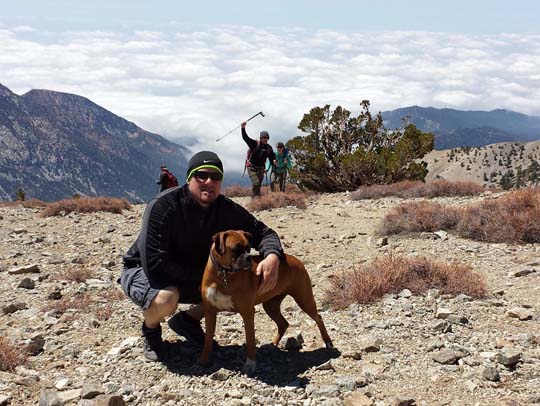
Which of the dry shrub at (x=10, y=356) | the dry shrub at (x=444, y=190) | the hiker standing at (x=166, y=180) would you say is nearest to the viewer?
the dry shrub at (x=10, y=356)

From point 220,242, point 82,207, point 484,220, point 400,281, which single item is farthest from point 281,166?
point 220,242

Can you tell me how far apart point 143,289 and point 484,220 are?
7736mm

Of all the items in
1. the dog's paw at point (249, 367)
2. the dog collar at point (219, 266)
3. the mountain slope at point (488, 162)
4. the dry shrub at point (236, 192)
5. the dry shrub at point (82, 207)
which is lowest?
the mountain slope at point (488, 162)

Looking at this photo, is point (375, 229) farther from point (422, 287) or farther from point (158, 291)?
point (158, 291)

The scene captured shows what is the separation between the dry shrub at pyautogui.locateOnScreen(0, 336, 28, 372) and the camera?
4.89 metres

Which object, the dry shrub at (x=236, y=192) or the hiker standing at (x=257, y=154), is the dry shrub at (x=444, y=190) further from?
the dry shrub at (x=236, y=192)

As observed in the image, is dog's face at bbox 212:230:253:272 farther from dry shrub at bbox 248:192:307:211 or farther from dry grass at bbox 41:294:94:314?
dry shrub at bbox 248:192:307:211

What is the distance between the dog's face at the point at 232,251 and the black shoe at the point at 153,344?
1.35 metres

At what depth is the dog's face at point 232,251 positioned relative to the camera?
4137 mm

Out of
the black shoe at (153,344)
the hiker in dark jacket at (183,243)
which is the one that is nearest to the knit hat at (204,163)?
the hiker in dark jacket at (183,243)

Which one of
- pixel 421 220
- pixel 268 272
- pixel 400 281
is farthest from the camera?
pixel 421 220

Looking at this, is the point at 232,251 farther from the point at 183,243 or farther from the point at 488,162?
the point at 488,162

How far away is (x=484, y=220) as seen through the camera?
1016 cm

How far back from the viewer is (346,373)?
466 centimetres
